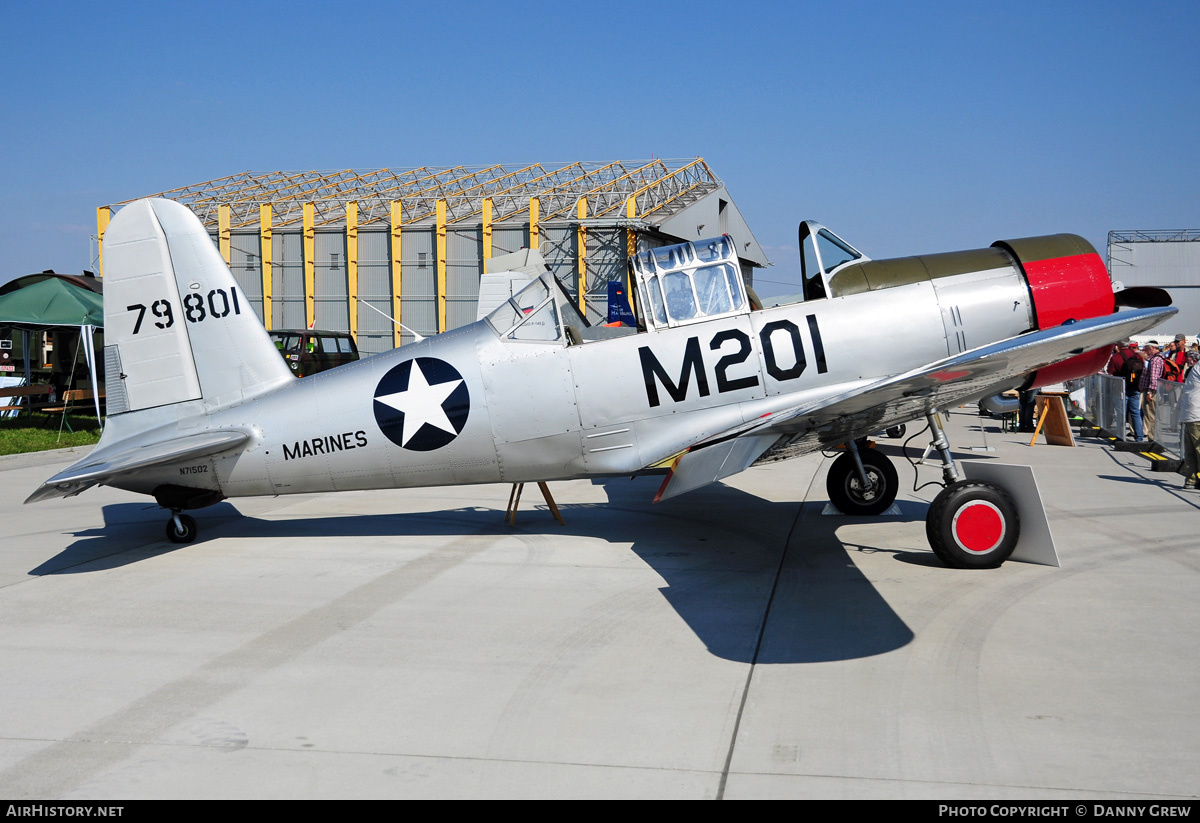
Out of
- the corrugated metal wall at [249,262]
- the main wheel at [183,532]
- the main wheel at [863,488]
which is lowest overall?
the main wheel at [863,488]

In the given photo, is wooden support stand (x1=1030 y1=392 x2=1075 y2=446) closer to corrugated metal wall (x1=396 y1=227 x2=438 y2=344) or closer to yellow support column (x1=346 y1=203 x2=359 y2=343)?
corrugated metal wall (x1=396 y1=227 x2=438 y2=344)

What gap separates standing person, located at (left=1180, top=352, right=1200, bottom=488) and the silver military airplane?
14.2 feet

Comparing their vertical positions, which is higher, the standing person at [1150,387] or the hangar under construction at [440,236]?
the hangar under construction at [440,236]

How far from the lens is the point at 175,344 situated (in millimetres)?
7398

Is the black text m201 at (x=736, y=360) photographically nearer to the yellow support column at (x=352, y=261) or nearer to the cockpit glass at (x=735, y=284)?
the cockpit glass at (x=735, y=284)

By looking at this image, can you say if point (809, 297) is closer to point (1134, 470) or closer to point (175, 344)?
point (175, 344)

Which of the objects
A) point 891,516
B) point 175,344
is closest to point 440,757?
point 175,344

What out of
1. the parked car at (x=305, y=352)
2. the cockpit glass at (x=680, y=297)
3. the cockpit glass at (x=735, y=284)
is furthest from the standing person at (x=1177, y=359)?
the parked car at (x=305, y=352)

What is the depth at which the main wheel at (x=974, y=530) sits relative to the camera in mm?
6273

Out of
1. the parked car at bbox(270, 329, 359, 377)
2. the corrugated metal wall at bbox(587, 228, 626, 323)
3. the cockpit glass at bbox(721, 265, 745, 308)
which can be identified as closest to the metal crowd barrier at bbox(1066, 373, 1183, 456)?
the cockpit glass at bbox(721, 265, 745, 308)

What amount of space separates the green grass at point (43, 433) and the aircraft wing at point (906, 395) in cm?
1341

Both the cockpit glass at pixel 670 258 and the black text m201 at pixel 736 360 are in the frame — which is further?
the cockpit glass at pixel 670 258

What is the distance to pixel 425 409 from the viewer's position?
7051 mm

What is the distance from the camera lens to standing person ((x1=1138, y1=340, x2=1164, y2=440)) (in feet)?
47.1
